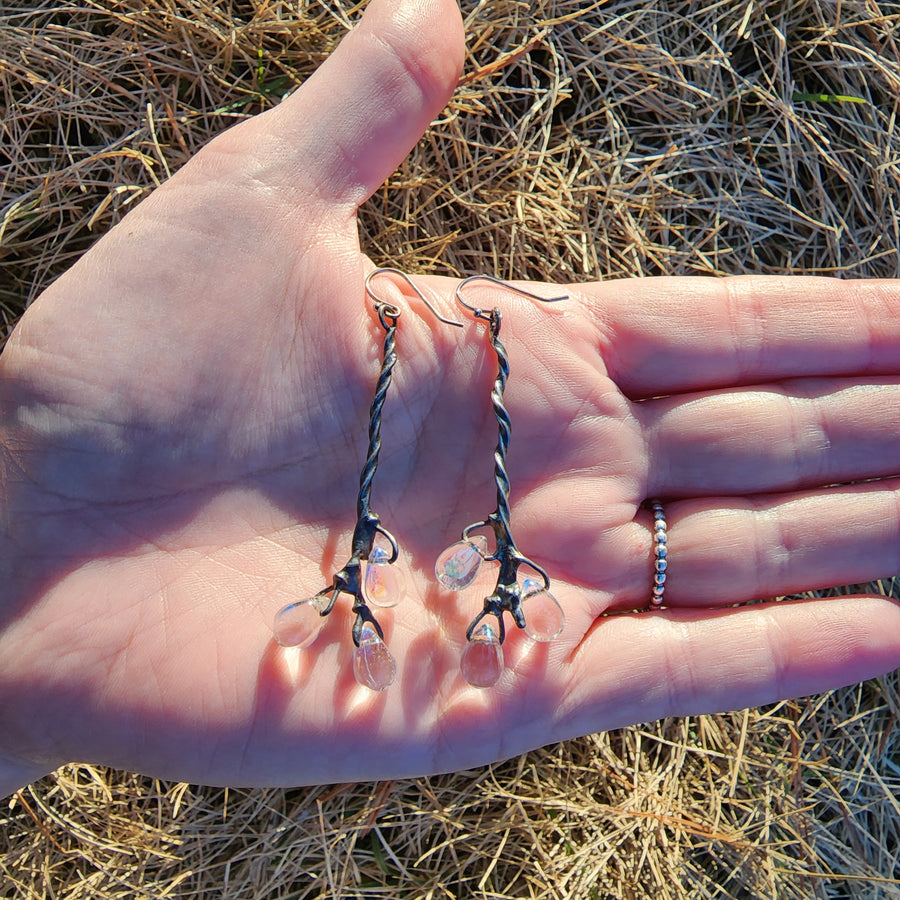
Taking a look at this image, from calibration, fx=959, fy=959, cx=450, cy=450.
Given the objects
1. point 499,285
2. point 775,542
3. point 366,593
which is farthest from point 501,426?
point 775,542

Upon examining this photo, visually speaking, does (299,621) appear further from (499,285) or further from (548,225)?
(548,225)

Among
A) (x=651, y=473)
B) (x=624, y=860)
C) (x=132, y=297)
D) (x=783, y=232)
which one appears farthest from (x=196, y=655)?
(x=783, y=232)

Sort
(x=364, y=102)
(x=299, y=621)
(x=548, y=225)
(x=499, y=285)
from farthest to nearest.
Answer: (x=548, y=225)
(x=499, y=285)
(x=364, y=102)
(x=299, y=621)

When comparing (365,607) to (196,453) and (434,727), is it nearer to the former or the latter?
(434,727)

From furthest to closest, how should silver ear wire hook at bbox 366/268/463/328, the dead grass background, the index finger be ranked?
the dead grass background, the index finger, silver ear wire hook at bbox 366/268/463/328

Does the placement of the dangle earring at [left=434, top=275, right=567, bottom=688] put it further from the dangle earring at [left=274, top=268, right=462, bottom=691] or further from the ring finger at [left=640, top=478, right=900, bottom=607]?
the ring finger at [left=640, top=478, right=900, bottom=607]

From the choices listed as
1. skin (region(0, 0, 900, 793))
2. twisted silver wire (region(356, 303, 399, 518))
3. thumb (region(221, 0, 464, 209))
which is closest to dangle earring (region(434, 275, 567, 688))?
skin (region(0, 0, 900, 793))

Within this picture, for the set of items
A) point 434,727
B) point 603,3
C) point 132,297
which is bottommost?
point 434,727
